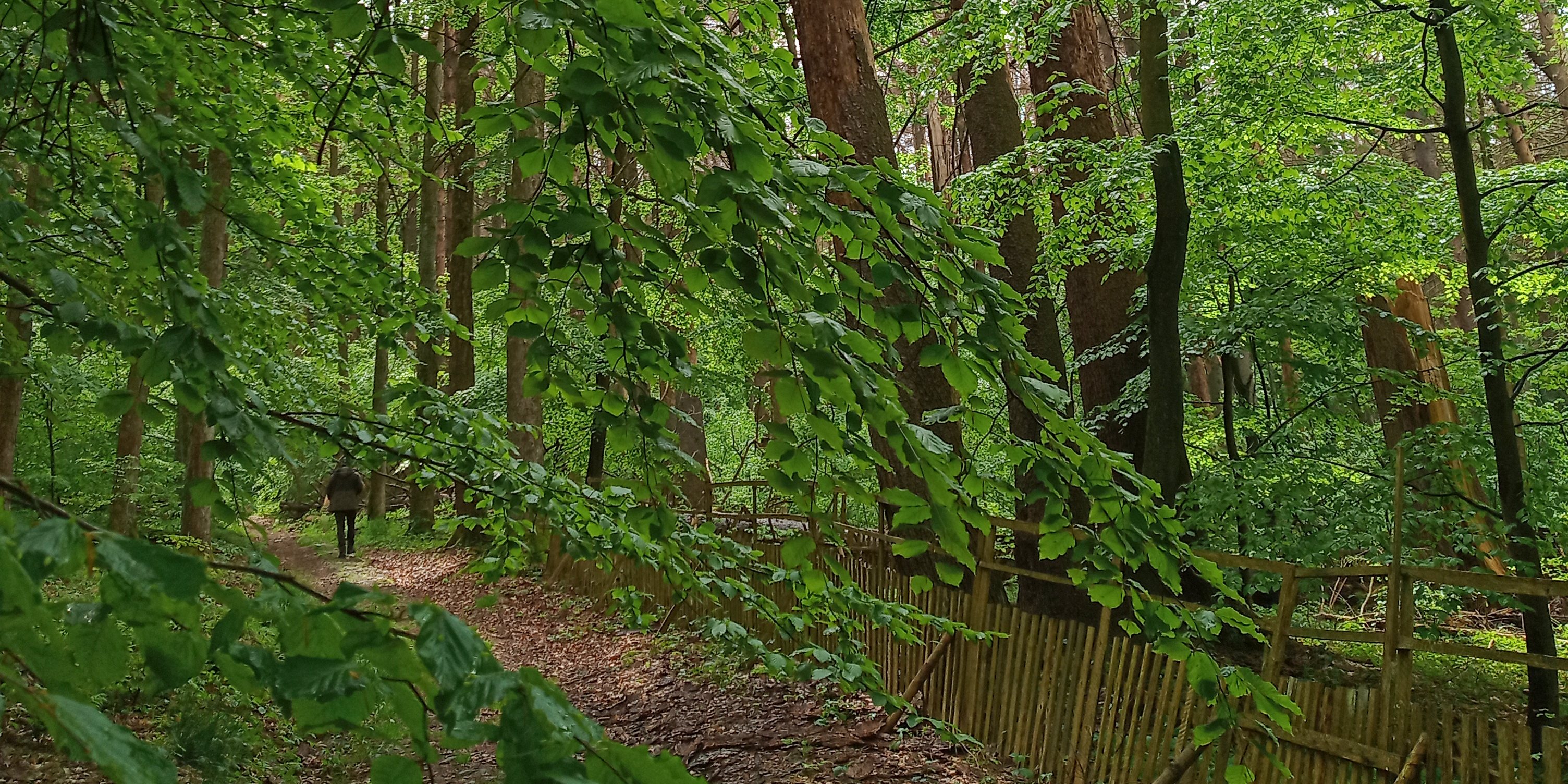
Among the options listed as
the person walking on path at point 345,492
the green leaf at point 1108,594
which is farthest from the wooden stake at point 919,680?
the person walking on path at point 345,492

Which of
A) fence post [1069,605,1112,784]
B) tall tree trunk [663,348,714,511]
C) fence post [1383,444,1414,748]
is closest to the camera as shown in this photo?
fence post [1383,444,1414,748]

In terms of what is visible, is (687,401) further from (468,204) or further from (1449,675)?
(1449,675)

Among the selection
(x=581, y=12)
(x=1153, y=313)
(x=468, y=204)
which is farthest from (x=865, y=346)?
(x=468, y=204)

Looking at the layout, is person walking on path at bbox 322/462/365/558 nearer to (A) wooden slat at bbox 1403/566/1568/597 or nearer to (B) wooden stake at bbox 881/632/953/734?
(B) wooden stake at bbox 881/632/953/734

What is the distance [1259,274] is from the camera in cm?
664

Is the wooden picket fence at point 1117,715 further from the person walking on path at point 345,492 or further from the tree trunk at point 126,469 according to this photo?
the person walking on path at point 345,492

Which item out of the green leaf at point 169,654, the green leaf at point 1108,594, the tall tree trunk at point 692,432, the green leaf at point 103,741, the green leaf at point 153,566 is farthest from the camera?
the tall tree trunk at point 692,432

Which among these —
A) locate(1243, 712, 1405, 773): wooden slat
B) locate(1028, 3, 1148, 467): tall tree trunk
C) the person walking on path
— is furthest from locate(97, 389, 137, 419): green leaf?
the person walking on path

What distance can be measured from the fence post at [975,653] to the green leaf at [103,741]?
5514 millimetres

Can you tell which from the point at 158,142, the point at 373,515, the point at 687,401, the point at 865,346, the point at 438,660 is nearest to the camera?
the point at 438,660

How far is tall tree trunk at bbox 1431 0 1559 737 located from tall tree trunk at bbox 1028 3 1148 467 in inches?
83.2

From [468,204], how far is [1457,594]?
13.0 m

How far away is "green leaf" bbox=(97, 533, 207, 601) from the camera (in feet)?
2.45

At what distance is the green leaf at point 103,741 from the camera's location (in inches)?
25.1
